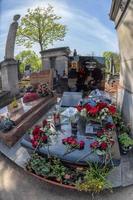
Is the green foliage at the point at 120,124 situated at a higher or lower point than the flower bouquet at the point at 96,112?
lower

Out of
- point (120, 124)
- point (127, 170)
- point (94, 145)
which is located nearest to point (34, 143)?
point (94, 145)

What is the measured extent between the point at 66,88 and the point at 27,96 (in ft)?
2.72

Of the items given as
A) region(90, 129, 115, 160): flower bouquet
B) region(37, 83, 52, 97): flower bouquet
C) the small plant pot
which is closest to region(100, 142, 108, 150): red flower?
region(90, 129, 115, 160): flower bouquet

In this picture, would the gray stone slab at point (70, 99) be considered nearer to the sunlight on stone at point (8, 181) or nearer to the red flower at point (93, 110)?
the red flower at point (93, 110)

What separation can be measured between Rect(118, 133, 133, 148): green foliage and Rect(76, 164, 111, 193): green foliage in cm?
56

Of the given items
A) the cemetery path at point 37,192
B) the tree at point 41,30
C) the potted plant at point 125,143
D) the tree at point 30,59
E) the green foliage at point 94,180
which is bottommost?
the cemetery path at point 37,192

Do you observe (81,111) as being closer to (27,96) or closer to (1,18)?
(27,96)

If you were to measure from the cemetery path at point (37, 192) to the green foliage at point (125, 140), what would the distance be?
0.56 meters

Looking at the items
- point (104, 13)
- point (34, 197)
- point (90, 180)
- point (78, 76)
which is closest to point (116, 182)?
point (90, 180)

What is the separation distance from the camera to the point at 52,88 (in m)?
3.36

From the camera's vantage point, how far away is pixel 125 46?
7.57 ft

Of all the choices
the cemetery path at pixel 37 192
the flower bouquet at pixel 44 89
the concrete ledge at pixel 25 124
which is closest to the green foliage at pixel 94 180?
the cemetery path at pixel 37 192

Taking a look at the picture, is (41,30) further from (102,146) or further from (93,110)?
(102,146)

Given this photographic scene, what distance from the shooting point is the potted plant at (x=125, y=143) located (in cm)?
258
